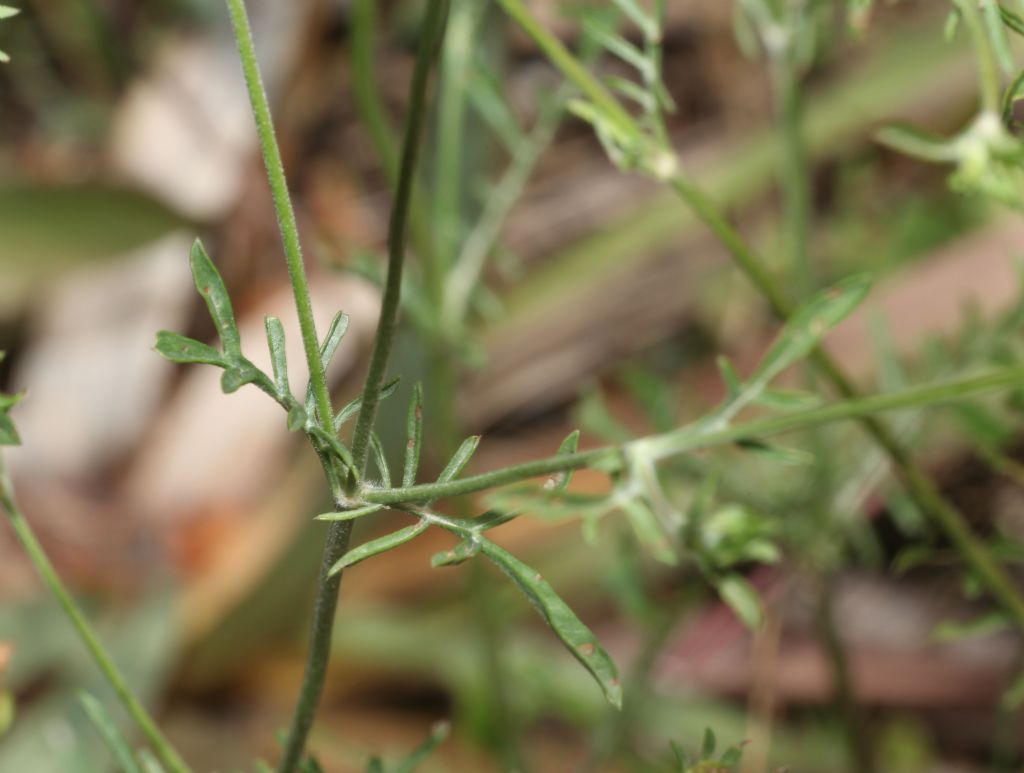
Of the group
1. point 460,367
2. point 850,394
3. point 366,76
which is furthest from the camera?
point 460,367

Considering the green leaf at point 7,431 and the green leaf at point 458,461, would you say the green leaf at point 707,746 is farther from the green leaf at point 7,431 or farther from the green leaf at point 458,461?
the green leaf at point 7,431

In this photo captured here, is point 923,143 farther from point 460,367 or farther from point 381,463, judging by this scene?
point 460,367

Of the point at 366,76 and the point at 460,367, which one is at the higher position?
the point at 366,76

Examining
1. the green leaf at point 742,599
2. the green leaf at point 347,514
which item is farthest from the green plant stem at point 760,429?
the green leaf at point 742,599

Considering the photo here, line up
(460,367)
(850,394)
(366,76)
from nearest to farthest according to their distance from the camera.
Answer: (850,394), (366,76), (460,367)

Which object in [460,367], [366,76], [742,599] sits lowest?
[460,367]

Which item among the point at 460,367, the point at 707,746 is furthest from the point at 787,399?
the point at 460,367

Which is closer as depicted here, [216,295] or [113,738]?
[216,295]
